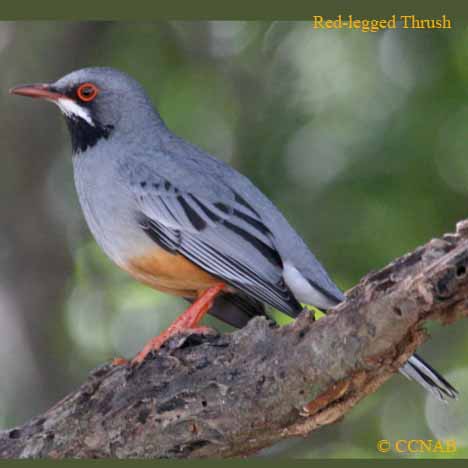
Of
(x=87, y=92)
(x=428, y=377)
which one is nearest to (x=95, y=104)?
(x=87, y=92)

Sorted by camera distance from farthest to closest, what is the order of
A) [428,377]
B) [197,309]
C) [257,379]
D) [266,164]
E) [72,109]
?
[266,164] → [72,109] → [197,309] → [428,377] → [257,379]

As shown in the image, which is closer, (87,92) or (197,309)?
(197,309)

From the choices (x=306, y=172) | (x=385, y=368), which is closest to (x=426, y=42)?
(x=306, y=172)

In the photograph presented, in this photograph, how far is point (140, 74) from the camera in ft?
45.6

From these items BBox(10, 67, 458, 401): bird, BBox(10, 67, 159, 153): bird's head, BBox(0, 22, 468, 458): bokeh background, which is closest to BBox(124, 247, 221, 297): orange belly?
BBox(10, 67, 458, 401): bird

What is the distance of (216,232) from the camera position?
29.2 ft

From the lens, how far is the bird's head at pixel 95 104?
9.92 m

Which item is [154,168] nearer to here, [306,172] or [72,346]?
[306,172]

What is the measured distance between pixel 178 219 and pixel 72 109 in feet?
6.08

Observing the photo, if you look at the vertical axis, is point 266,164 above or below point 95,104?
above

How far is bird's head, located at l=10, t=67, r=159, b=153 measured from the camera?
9.92 m

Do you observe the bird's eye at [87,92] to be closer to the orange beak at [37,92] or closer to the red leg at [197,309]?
the orange beak at [37,92]

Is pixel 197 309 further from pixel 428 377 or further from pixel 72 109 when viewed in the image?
pixel 72 109

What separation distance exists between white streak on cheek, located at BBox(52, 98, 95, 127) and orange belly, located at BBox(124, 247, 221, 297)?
1821mm
